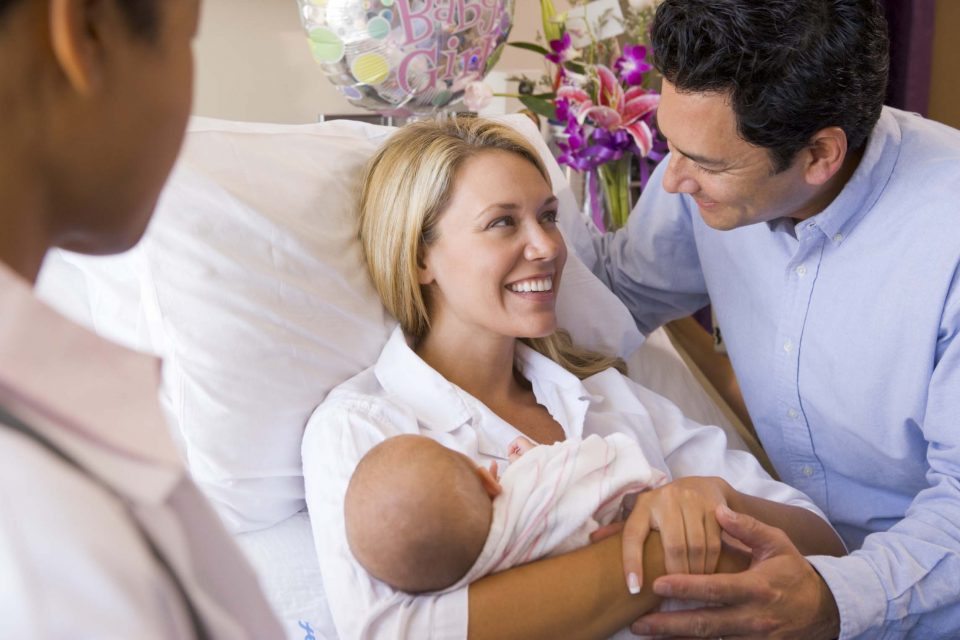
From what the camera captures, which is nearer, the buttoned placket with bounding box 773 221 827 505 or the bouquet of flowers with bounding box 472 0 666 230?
the buttoned placket with bounding box 773 221 827 505

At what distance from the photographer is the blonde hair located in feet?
5.04

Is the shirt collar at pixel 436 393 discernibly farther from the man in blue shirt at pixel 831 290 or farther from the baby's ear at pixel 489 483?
the man in blue shirt at pixel 831 290

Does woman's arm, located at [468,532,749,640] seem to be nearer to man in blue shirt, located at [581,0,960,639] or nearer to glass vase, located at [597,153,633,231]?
man in blue shirt, located at [581,0,960,639]

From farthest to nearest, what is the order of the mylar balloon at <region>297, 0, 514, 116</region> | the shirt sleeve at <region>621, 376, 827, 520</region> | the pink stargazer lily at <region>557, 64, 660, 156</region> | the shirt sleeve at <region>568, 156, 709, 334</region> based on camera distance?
1. the pink stargazer lily at <region>557, 64, 660, 156</region>
2. the shirt sleeve at <region>568, 156, 709, 334</region>
3. the mylar balloon at <region>297, 0, 514, 116</region>
4. the shirt sleeve at <region>621, 376, 827, 520</region>

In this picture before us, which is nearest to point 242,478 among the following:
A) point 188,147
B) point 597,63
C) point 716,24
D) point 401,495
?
point 401,495

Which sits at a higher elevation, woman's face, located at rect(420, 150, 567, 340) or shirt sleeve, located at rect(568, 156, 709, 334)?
woman's face, located at rect(420, 150, 567, 340)

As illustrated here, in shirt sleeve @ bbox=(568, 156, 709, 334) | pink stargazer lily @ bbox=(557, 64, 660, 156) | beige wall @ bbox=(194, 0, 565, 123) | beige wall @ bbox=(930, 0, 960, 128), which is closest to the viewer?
shirt sleeve @ bbox=(568, 156, 709, 334)

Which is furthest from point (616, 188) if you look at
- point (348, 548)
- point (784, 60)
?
point (348, 548)

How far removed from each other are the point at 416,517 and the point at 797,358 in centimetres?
78

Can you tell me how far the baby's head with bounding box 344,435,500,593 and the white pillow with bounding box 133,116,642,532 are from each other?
0.31 m

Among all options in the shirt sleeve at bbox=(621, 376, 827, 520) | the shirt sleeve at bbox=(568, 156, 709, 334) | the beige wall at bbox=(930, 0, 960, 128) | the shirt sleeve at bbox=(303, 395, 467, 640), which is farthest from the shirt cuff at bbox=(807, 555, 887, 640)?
the beige wall at bbox=(930, 0, 960, 128)

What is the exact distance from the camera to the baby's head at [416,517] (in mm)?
1104

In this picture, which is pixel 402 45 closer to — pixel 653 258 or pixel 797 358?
pixel 653 258

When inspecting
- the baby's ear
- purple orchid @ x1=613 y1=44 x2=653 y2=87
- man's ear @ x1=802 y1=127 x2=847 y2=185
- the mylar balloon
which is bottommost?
the baby's ear
